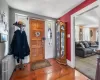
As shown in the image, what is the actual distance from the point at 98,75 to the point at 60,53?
2.26m

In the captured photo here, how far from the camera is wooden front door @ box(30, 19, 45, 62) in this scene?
3.81m

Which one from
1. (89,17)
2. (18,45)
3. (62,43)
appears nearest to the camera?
(18,45)

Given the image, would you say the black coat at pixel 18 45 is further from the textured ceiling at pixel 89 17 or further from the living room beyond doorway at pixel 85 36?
the living room beyond doorway at pixel 85 36

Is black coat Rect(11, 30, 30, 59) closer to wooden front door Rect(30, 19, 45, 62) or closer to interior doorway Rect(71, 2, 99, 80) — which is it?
wooden front door Rect(30, 19, 45, 62)

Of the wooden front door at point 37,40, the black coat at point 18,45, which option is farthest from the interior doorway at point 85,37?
the black coat at point 18,45

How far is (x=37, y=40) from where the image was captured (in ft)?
12.9

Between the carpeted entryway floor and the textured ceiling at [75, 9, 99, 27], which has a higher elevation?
the textured ceiling at [75, 9, 99, 27]

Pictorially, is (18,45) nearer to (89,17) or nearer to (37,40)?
(37,40)

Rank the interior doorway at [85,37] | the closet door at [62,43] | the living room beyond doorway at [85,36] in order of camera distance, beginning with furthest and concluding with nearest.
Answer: the living room beyond doorway at [85,36], the interior doorway at [85,37], the closet door at [62,43]

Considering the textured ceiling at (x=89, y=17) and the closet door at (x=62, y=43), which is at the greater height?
the textured ceiling at (x=89, y=17)

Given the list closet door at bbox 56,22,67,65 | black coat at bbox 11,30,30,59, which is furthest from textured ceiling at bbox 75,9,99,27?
black coat at bbox 11,30,30,59

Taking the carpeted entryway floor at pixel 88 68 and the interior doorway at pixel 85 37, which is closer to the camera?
the carpeted entryway floor at pixel 88 68

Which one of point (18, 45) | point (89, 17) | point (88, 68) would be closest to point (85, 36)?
point (89, 17)

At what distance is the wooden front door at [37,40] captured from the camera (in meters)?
3.81
